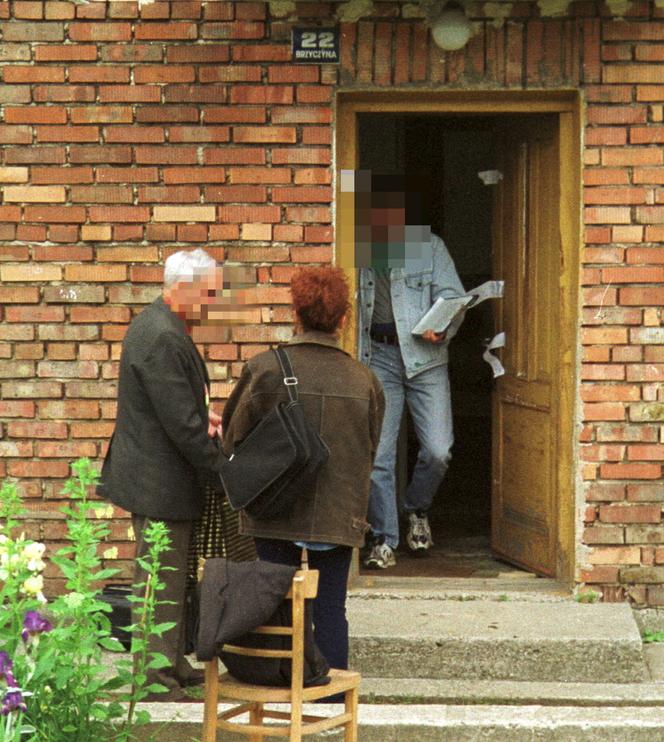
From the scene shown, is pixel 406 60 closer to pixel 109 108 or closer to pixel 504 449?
pixel 109 108

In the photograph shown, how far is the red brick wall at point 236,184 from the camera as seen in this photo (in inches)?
266

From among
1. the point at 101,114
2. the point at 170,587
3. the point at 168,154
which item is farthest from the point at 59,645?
the point at 101,114

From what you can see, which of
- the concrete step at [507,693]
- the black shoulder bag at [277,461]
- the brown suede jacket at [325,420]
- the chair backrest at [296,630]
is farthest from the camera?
the concrete step at [507,693]

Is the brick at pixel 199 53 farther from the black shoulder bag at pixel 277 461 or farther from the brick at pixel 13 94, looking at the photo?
the black shoulder bag at pixel 277 461

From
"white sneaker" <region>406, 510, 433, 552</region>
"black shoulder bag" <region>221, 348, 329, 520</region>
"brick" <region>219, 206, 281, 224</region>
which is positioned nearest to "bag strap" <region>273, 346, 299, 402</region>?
"black shoulder bag" <region>221, 348, 329, 520</region>

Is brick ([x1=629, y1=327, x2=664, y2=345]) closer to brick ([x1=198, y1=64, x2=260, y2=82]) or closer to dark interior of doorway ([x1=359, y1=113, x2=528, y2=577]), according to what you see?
dark interior of doorway ([x1=359, y1=113, x2=528, y2=577])

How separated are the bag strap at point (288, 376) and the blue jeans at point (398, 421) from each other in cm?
216

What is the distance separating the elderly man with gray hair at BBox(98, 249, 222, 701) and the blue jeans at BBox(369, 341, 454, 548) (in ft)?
6.18

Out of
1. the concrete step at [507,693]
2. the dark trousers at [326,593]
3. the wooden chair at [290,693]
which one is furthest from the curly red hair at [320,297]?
the concrete step at [507,693]

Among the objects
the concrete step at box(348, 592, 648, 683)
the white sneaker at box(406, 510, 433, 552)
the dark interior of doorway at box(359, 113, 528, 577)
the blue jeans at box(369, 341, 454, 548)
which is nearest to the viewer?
the concrete step at box(348, 592, 648, 683)

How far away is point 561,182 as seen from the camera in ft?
22.9

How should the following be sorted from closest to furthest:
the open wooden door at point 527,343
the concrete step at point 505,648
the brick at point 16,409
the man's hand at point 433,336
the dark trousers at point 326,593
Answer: the dark trousers at point 326,593 → the concrete step at point 505,648 → the brick at point 16,409 → the open wooden door at point 527,343 → the man's hand at point 433,336

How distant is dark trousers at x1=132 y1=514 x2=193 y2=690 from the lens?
18.4 ft

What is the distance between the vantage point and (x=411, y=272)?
7.39 m
